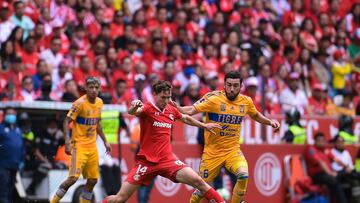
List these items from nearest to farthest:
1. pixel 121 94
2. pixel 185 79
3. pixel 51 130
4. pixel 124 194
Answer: pixel 124 194
pixel 51 130
pixel 121 94
pixel 185 79

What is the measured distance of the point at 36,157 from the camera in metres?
19.3

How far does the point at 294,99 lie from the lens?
82.6 ft

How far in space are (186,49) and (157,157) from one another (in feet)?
34.1

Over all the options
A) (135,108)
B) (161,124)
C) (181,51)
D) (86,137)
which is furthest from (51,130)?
(181,51)

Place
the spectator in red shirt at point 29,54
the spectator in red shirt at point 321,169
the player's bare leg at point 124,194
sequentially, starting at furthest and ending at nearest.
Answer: the spectator in red shirt at point 29,54 < the spectator in red shirt at point 321,169 < the player's bare leg at point 124,194

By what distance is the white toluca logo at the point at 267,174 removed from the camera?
71.6ft

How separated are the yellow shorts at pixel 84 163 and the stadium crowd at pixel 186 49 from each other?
3.31 metres

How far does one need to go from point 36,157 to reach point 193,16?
825 centimetres

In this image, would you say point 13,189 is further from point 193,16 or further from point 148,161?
point 193,16

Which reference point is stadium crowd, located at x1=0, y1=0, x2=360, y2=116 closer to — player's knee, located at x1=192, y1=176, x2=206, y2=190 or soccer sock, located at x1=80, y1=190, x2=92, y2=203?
soccer sock, located at x1=80, y1=190, x2=92, y2=203

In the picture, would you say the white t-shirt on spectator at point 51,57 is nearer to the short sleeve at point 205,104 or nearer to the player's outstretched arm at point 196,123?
the short sleeve at point 205,104

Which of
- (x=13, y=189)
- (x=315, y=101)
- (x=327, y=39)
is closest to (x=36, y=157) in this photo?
(x=13, y=189)

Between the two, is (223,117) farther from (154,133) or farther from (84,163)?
(84,163)

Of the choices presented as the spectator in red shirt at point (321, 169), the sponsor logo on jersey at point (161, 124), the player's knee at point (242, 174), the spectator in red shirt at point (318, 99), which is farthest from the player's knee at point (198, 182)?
the spectator in red shirt at point (318, 99)
